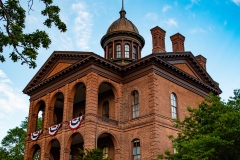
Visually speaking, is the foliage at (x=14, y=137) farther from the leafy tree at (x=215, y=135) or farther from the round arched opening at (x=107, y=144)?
the leafy tree at (x=215, y=135)

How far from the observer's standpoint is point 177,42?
30969 millimetres

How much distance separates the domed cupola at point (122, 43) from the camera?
3431cm

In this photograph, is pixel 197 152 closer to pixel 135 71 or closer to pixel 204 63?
pixel 135 71

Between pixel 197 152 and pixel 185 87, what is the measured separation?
11.6 m

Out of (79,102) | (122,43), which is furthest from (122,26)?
(79,102)

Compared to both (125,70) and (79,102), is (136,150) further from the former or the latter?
(79,102)

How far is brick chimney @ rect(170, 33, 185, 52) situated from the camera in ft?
101

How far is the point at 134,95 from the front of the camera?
2650cm

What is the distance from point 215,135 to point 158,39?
1311cm

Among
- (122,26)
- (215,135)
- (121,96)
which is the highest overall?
(122,26)

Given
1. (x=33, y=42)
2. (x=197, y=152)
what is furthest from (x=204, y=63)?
(x=33, y=42)

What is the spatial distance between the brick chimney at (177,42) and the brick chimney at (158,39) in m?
2.29

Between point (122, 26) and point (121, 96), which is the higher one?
point (122, 26)

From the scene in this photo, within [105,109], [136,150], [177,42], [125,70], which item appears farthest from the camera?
[177,42]
